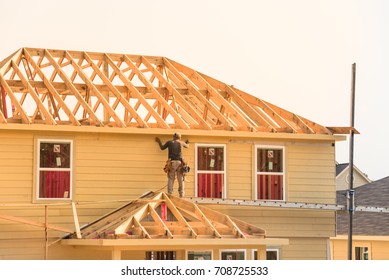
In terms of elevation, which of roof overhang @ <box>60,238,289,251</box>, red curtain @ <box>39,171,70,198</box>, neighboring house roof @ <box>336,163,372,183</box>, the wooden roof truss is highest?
neighboring house roof @ <box>336,163,372,183</box>

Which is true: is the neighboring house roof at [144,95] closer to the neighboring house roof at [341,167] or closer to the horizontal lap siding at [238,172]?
the horizontal lap siding at [238,172]

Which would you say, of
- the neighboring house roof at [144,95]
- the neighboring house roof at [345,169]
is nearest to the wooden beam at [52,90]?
the neighboring house roof at [144,95]

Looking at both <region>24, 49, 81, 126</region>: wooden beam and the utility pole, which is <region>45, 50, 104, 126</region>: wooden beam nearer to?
<region>24, 49, 81, 126</region>: wooden beam

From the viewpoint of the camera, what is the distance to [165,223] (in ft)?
117

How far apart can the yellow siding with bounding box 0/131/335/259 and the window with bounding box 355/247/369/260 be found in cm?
809

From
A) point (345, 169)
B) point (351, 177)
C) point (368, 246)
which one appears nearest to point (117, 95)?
point (351, 177)

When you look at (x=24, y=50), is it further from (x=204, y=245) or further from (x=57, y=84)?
(x=204, y=245)

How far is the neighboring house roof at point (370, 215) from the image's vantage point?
48.7 meters

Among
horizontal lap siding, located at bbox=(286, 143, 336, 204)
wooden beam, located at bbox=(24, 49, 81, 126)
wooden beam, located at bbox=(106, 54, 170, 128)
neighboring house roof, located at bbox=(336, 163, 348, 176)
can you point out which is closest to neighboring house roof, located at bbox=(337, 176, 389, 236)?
horizontal lap siding, located at bbox=(286, 143, 336, 204)

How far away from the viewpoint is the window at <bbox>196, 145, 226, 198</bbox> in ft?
128

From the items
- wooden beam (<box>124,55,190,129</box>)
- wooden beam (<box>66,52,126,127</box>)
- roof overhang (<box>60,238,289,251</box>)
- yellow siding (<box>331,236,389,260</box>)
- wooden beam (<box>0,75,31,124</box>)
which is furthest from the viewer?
yellow siding (<box>331,236,389,260</box>)

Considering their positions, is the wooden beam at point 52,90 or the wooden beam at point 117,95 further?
the wooden beam at point 117,95

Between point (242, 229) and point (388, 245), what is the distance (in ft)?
43.9
